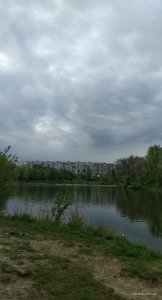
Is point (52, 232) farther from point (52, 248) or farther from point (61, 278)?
point (61, 278)

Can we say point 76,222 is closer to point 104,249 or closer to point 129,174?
point 104,249

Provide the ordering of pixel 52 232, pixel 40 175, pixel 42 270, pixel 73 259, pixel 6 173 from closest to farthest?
pixel 42 270 → pixel 73 259 → pixel 52 232 → pixel 6 173 → pixel 40 175

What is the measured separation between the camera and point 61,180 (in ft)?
475

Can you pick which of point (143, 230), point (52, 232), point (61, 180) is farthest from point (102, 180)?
point (52, 232)

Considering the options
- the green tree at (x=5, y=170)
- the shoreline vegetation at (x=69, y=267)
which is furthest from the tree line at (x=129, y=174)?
the shoreline vegetation at (x=69, y=267)

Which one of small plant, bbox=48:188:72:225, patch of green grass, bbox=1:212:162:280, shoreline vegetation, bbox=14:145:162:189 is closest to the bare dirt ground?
patch of green grass, bbox=1:212:162:280

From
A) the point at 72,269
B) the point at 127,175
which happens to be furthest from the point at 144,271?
the point at 127,175

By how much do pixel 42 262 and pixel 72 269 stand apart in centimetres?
77

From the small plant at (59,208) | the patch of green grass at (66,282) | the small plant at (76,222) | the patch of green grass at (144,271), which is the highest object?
the small plant at (59,208)

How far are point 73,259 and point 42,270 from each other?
1.47 meters

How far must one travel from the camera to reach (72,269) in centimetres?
764

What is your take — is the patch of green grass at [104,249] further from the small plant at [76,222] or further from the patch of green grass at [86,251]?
the small plant at [76,222]

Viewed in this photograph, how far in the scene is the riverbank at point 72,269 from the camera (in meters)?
6.28

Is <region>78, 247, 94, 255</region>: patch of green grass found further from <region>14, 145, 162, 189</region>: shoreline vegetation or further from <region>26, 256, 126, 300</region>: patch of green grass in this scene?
<region>14, 145, 162, 189</region>: shoreline vegetation
